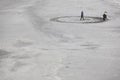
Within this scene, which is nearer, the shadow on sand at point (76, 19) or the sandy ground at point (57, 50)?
the sandy ground at point (57, 50)

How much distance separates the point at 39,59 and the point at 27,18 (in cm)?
1288

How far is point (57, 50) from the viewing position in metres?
16.9

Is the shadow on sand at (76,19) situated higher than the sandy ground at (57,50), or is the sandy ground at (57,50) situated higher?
the sandy ground at (57,50)

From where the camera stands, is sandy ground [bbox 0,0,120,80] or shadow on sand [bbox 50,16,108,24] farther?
shadow on sand [bbox 50,16,108,24]

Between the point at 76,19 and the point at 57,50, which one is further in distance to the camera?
the point at 76,19

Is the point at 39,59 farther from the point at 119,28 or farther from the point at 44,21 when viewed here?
the point at 44,21

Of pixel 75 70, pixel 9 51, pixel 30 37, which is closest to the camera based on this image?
pixel 75 70

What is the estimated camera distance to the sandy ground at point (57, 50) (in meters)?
13.4

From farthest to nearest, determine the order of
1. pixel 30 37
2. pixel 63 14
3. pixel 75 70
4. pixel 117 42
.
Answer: pixel 63 14, pixel 30 37, pixel 117 42, pixel 75 70

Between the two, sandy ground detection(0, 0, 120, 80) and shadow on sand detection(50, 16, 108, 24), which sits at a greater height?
sandy ground detection(0, 0, 120, 80)

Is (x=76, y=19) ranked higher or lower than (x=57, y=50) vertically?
lower

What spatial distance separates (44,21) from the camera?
26.2 m

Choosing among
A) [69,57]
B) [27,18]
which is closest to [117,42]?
[69,57]

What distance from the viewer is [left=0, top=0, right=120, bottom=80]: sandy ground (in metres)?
13.4
